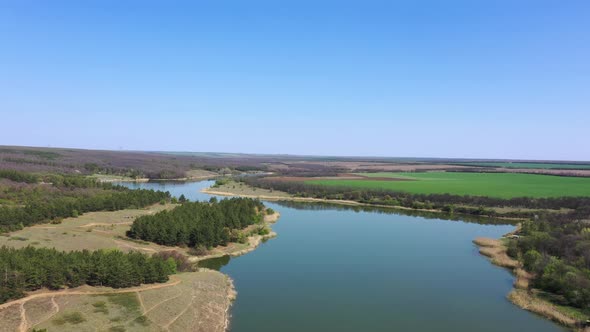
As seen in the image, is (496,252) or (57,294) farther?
(496,252)

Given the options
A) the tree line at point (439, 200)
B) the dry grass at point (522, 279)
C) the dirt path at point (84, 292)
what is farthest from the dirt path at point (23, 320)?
the tree line at point (439, 200)

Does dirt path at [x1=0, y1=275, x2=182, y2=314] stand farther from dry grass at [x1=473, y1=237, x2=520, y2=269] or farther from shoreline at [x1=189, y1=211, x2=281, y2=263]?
dry grass at [x1=473, y1=237, x2=520, y2=269]

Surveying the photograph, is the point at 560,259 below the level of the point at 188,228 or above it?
below

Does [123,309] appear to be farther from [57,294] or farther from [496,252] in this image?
[496,252]

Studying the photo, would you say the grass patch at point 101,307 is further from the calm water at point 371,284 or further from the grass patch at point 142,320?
the calm water at point 371,284

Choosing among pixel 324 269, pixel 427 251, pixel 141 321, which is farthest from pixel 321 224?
pixel 141 321

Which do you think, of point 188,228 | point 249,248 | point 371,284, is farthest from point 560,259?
point 188,228

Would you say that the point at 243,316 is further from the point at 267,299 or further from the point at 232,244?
the point at 232,244

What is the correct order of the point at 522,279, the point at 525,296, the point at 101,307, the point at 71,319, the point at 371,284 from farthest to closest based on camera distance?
the point at 522,279, the point at 371,284, the point at 525,296, the point at 101,307, the point at 71,319
